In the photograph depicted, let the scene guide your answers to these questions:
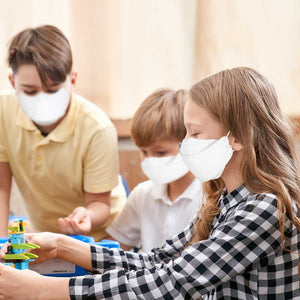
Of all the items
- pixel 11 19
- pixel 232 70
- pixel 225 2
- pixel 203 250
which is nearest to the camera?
pixel 203 250

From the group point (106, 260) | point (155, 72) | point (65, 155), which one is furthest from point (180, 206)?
point (155, 72)

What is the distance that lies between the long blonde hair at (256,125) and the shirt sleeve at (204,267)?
70 millimetres

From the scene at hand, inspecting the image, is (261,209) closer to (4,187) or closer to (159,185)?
(159,185)

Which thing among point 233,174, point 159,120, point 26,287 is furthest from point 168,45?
point 26,287

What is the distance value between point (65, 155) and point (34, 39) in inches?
13.1

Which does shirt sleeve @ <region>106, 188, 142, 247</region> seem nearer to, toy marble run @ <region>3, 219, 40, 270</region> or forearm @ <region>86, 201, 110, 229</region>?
forearm @ <region>86, 201, 110, 229</region>

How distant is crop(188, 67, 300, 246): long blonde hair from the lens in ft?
3.26

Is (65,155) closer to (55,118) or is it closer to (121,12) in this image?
(55,118)

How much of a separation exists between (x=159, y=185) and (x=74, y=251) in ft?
1.85

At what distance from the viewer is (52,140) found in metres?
1.56

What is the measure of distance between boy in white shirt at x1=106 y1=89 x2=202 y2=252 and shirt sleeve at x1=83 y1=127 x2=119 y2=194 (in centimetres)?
8

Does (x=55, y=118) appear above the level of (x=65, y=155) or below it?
above

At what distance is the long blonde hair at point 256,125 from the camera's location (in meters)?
0.99

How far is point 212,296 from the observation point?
1.01m
